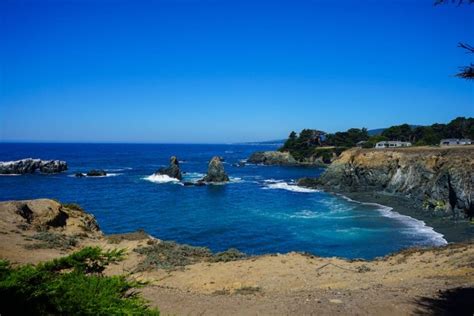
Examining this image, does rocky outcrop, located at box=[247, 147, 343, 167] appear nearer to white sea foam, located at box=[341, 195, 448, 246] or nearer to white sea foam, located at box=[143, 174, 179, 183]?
white sea foam, located at box=[143, 174, 179, 183]

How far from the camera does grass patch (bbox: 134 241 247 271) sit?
766 inches

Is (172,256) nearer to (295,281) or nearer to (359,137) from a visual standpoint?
(295,281)

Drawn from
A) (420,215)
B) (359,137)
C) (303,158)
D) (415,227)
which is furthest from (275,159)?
(415,227)

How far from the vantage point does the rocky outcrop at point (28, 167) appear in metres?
88.1

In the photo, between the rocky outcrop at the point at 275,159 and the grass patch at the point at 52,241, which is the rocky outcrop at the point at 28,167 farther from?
the grass patch at the point at 52,241

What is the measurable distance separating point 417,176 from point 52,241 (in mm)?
47705

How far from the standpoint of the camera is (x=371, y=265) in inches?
776

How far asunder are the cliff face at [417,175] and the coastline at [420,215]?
1702mm

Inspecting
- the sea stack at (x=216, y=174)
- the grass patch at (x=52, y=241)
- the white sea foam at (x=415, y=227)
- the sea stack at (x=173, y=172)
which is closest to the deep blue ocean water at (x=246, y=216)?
the white sea foam at (x=415, y=227)

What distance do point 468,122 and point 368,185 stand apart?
58.8m

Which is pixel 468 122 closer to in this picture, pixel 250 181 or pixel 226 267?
pixel 250 181

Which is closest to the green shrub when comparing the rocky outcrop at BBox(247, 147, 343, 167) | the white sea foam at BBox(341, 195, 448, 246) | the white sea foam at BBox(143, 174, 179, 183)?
the white sea foam at BBox(341, 195, 448, 246)

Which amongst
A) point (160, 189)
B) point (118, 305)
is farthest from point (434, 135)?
point (118, 305)

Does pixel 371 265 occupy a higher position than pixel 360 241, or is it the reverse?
pixel 371 265
